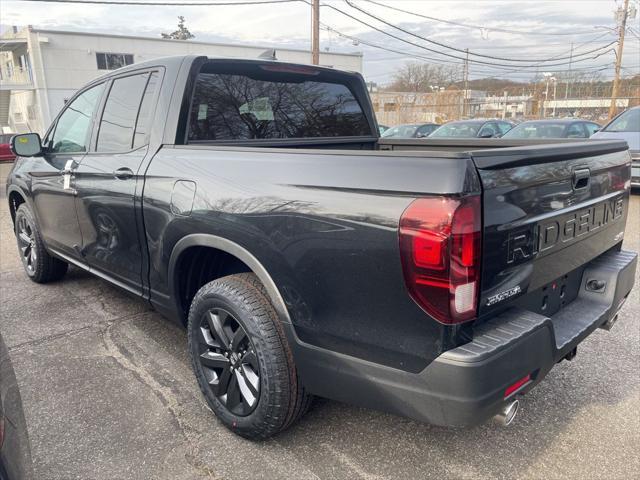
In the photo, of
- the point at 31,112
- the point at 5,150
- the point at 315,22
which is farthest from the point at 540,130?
the point at 31,112

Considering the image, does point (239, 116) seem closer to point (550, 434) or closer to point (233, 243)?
point (233, 243)

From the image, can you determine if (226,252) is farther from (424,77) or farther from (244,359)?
(424,77)

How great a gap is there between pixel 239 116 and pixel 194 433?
6.11ft

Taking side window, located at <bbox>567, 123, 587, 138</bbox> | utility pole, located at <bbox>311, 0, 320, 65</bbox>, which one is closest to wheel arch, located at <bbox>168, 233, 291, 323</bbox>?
side window, located at <bbox>567, 123, 587, 138</bbox>

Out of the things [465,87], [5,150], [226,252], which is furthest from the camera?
[465,87]

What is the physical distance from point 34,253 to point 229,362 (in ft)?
10.5

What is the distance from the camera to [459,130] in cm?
1394

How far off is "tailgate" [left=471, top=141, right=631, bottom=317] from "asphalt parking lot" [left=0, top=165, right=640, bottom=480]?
705 mm

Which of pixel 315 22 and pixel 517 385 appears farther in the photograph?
pixel 315 22

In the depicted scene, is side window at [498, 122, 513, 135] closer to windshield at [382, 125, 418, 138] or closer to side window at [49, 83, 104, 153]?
windshield at [382, 125, 418, 138]

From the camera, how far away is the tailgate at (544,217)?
1.80 m

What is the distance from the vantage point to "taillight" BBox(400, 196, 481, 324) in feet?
5.51

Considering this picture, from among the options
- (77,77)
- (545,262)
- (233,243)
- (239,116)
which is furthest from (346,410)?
(77,77)

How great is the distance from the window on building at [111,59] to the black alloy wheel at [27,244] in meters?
32.6
